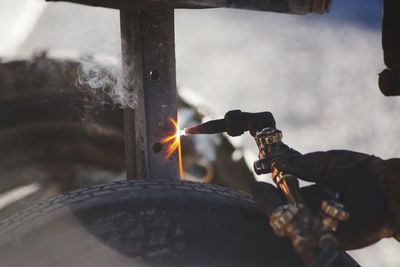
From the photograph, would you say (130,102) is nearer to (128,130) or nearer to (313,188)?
(128,130)

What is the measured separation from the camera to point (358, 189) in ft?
5.09

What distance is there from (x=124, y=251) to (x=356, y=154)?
0.63m

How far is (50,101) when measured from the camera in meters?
3.14

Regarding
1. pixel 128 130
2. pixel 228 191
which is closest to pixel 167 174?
pixel 128 130

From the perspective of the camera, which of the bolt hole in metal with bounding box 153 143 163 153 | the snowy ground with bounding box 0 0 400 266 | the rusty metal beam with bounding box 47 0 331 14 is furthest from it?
the snowy ground with bounding box 0 0 400 266

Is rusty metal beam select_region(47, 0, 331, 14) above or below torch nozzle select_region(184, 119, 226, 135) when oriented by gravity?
above

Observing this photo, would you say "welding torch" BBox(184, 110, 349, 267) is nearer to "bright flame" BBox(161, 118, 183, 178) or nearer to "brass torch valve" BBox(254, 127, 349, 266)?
"brass torch valve" BBox(254, 127, 349, 266)

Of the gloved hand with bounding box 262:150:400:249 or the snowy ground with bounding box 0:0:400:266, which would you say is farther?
the snowy ground with bounding box 0:0:400:266

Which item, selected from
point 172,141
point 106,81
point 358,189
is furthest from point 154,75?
point 358,189

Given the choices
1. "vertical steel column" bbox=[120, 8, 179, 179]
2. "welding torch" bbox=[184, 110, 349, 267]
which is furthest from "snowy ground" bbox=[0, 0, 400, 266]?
"welding torch" bbox=[184, 110, 349, 267]

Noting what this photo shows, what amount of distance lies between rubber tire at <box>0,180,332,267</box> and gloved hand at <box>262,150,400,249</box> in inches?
7.2

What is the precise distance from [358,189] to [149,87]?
784 mm

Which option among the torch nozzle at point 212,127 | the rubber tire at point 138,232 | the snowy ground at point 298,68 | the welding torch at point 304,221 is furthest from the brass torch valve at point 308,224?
the snowy ground at point 298,68

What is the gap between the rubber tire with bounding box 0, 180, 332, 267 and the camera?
5.06 feet
